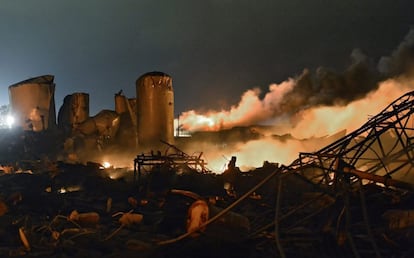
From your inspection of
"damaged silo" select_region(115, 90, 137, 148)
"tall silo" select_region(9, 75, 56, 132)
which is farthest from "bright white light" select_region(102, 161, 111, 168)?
"tall silo" select_region(9, 75, 56, 132)

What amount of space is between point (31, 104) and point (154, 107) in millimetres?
10813

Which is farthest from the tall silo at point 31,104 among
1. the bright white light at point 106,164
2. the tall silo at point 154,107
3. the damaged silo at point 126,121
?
the tall silo at point 154,107

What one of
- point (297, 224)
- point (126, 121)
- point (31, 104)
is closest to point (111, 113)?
point (126, 121)

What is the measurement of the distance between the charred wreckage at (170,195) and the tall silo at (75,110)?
4.3 inches

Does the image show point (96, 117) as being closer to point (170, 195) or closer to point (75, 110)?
point (75, 110)

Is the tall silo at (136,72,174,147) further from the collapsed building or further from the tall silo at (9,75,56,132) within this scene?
the tall silo at (9,75,56,132)

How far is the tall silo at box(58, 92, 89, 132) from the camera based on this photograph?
3578 centimetres

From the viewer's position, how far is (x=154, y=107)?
102 ft

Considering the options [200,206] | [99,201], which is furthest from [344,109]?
[200,206]

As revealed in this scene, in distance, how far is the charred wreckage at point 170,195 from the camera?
9.66m

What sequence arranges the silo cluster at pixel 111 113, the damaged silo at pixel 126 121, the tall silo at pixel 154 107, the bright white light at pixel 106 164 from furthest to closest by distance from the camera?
the damaged silo at pixel 126 121 → the silo cluster at pixel 111 113 → the tall silo at pixel 154 107 → the bright white light at pixel 106 164

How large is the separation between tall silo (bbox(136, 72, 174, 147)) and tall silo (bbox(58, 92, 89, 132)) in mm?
6727

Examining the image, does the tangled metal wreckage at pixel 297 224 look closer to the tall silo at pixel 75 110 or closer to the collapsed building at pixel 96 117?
the collapsed building at pixel 96 117

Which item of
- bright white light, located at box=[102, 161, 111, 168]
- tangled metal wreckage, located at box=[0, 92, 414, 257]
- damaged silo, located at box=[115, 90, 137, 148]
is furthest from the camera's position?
damaged silo, located at box=[115, 90, 137, 148]
